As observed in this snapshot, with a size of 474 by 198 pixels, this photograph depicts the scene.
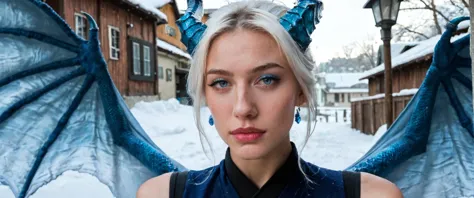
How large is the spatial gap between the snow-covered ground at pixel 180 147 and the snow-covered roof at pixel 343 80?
3702 cm

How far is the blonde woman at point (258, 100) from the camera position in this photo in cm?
120

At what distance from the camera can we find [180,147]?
821 centimetres

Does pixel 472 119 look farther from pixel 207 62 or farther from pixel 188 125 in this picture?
pixel 188 125

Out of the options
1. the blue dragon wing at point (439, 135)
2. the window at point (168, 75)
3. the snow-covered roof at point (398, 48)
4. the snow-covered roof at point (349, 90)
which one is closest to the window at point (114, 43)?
the window at point (168, 75)

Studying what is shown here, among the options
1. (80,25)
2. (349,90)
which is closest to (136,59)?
(80,25)

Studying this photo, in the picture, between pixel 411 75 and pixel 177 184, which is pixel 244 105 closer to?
pixel 177 184

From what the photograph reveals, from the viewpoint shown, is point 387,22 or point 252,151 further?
point 387,22

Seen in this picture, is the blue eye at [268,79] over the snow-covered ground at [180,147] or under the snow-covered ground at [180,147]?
over

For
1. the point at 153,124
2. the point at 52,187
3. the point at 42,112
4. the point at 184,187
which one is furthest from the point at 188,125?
the point at 184,187

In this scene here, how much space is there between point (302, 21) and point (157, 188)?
31.3 inches

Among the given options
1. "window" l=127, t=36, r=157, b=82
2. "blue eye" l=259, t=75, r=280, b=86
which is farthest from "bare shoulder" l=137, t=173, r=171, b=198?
"window" l=127, t=36, r=157, b=82

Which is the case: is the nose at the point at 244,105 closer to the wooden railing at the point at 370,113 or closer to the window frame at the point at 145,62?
the wooden railing at the point at 370,113

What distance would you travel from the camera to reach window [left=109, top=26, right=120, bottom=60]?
11.6 meters

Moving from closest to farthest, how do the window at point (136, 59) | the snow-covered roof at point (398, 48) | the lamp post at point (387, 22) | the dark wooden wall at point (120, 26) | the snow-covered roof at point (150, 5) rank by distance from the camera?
the lamp post at point (387, 22), the dark wooden wall at point (120, 26), the snow-covered roof at point (150, 5), the window at point (136, 59), the snow-covered roof at point (398, 48)
